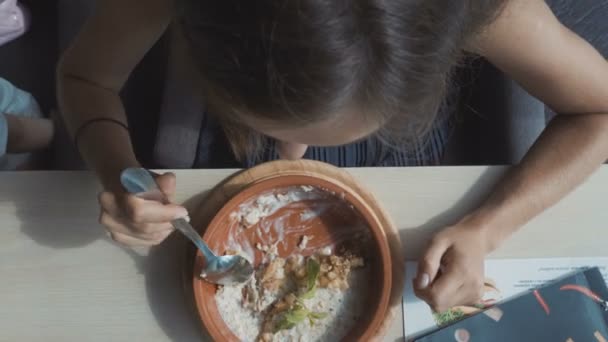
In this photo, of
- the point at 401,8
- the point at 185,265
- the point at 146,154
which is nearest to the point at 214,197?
the point at 185,265

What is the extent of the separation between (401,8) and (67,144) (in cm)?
86

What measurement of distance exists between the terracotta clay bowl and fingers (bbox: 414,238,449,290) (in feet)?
0.14

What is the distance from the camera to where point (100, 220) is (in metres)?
0.71

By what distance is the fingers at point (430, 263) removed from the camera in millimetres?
708

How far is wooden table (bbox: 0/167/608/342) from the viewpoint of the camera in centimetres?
75

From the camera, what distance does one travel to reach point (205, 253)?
0.70 metres

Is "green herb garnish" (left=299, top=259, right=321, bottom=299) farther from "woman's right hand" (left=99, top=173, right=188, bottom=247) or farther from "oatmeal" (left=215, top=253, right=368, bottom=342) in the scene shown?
"woman's right hand" (left=99, top=173, right=188, bottom=247)

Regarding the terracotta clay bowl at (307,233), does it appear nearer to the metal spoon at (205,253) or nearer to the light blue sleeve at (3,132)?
the metal spoon at (205,253)

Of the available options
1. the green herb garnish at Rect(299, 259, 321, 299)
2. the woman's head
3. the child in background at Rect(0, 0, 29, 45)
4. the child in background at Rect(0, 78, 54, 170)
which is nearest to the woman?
the woman's head

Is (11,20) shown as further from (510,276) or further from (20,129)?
(510,276)

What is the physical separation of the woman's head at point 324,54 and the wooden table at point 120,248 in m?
0.22

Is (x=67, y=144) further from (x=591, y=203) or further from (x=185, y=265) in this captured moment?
(x=591, y=203)

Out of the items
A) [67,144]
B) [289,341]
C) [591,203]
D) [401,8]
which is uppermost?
[401,8]

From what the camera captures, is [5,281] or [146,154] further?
[146,154]
